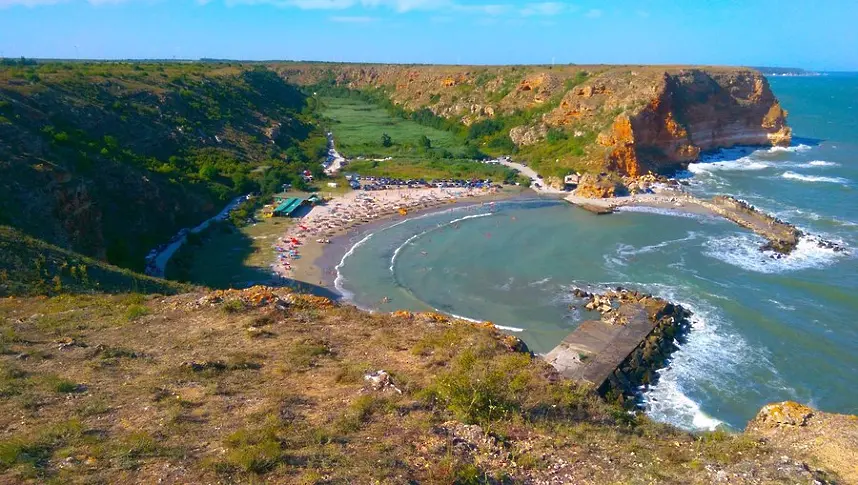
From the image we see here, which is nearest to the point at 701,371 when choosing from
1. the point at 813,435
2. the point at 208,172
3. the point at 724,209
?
the point at 813,435

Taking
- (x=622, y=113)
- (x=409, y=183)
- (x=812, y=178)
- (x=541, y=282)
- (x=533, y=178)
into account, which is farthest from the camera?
(x=622, y=113)

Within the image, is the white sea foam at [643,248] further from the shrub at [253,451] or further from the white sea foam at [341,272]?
the shrub at [253,451]

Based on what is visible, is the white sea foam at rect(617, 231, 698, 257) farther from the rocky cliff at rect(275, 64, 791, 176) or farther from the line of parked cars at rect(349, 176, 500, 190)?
the line of parked cars at rect(349, 176, 500, 190)

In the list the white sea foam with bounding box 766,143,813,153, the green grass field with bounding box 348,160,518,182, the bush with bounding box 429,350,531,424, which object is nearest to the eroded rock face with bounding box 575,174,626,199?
the green grass field with bounding box 348,160,518,182

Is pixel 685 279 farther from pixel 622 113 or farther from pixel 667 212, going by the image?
pixel 622 113

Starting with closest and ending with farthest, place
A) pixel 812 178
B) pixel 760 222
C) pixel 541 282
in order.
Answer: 1. pixel 541 282
2. pixel 760 222
3. pixel 812 178

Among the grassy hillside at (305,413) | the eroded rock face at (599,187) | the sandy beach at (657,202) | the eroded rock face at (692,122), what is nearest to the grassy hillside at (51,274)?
the grassy hillside at (305,413)
